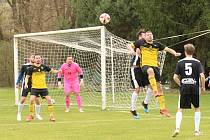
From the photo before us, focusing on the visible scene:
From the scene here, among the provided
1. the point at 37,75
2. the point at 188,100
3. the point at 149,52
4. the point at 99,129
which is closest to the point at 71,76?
the point at 37,75

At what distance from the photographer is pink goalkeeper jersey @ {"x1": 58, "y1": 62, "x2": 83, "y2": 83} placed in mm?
22672

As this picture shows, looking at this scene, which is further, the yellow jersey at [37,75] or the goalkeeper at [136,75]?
the yellow jersey at [37,75]

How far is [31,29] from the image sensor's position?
2296 inches

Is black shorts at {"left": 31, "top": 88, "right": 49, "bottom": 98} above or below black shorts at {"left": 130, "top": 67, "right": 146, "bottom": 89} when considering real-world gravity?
below

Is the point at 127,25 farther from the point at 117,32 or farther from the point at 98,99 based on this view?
the point at 98,99

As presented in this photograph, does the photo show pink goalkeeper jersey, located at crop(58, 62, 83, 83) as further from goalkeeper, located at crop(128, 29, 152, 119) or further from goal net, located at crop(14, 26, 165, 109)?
goalkeeper, located at crop(128, 29, 152, 119)

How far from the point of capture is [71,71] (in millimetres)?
22734

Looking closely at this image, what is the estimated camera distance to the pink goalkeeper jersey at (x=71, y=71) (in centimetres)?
2267

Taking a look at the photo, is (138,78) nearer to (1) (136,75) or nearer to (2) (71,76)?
(1) (136,75)

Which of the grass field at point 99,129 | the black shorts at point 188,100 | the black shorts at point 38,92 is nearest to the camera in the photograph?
the black shorts at point 188,100

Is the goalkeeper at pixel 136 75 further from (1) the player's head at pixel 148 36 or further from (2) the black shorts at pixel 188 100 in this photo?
(2) the black shorts at pixel 188 100

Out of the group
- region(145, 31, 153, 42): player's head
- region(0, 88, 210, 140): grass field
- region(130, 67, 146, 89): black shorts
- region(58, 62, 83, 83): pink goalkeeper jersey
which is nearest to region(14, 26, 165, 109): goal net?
region(58, 62, 83, 83): pink goalkeeper jersey

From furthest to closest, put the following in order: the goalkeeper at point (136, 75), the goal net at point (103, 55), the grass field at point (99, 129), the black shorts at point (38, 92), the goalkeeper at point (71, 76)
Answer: the goal net at point (103, 55)
the goalkeeper at point (71, 76)
the black shorts at point (38, 92)
the goalkeeper at point (136, 75)
the grass field at point (99, 129)

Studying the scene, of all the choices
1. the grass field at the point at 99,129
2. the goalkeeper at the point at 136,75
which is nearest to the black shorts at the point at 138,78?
the goalkeeper at the point at 136,75
